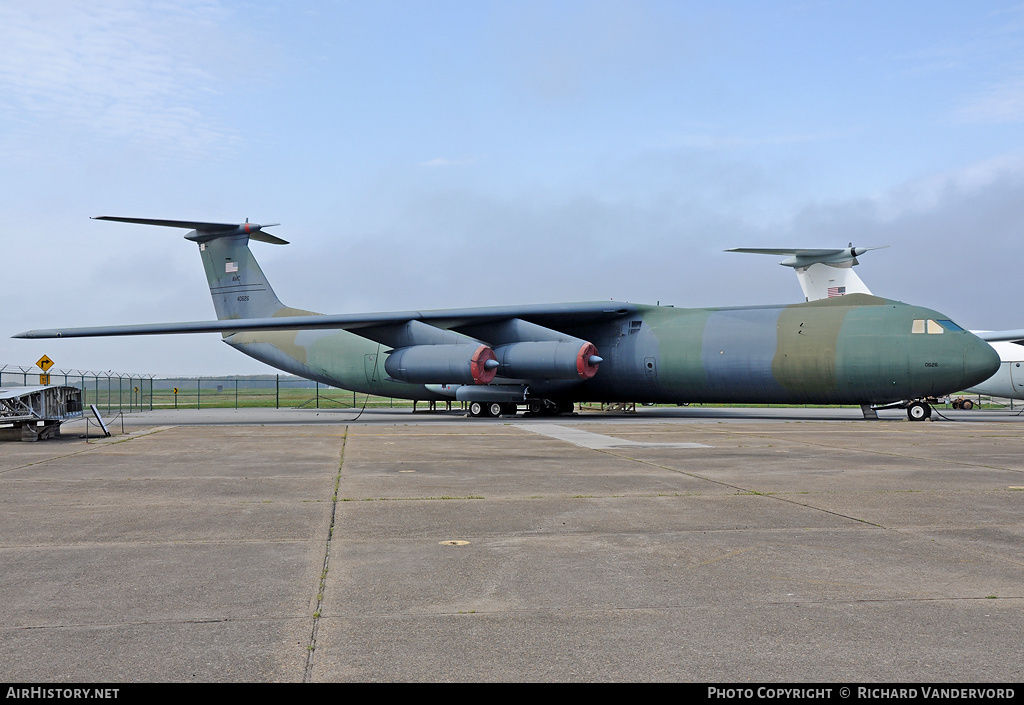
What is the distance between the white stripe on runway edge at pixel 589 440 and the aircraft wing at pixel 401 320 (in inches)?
237

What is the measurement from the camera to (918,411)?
24.7m

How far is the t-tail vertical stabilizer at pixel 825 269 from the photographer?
39.8 meters

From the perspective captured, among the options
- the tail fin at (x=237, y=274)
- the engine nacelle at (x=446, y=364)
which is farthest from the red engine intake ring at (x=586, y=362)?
the tail fin at (x=237, y=274)

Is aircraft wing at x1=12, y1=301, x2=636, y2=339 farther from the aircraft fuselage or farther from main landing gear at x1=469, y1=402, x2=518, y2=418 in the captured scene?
main landing gear at x1=469, y1=402, x2=518, y2=418

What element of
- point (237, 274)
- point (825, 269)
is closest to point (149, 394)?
point (237, 274)

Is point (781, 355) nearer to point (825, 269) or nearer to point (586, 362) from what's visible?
point (586, 362)

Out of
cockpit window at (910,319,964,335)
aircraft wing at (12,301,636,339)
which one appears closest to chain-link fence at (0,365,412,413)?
aircraft wing at (12,301,636,339)

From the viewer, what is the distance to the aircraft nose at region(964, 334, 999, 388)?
2111 centimetres

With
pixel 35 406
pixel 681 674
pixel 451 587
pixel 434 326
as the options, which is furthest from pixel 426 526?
pixel 434 326

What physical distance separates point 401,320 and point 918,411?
15.7 m

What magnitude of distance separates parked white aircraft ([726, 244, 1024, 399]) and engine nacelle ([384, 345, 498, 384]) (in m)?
17.6

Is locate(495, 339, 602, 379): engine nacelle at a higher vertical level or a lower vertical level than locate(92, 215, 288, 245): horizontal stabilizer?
lower

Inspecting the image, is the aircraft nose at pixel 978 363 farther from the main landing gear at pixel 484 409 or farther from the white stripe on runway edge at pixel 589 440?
the main landing gear at pixel 484 409

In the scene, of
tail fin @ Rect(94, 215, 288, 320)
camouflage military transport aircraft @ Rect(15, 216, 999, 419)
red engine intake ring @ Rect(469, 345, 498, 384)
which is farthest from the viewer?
tail fin @ Rect(94, 215, 288, 320)
